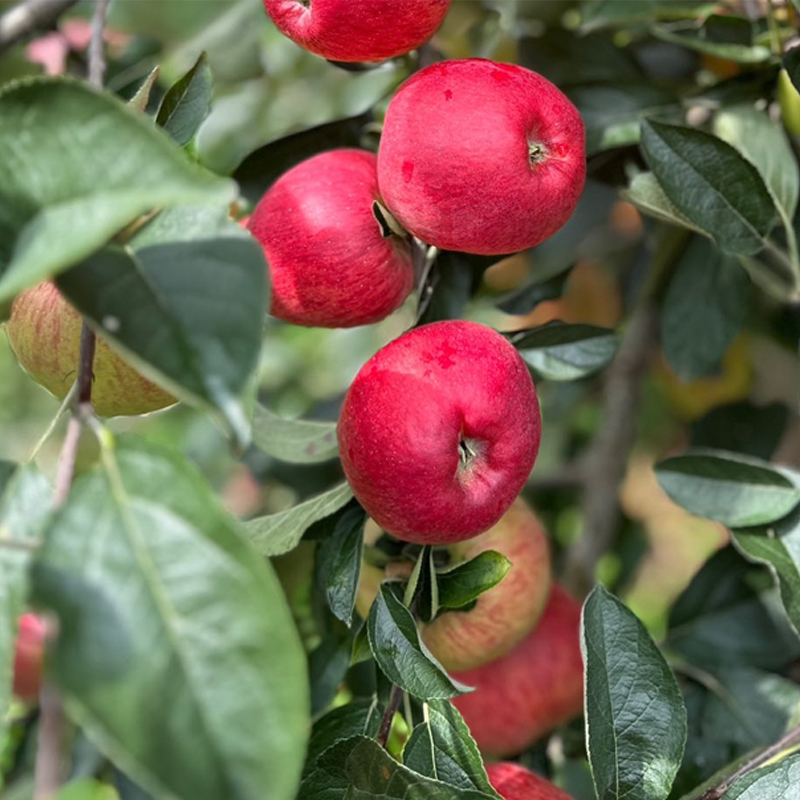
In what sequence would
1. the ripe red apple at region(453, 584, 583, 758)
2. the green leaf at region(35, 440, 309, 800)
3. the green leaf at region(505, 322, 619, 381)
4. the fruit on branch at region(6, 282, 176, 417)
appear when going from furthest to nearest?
1. the ripe red apple at region(453, 584, 583, 758)
2. the green leaf at region(505, 322, 619, 381)
3. the fruit on branch at region(6, 282, 176, 417)
4. the green leaf at region(35, 440, 309, 800)

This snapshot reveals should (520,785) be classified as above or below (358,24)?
below

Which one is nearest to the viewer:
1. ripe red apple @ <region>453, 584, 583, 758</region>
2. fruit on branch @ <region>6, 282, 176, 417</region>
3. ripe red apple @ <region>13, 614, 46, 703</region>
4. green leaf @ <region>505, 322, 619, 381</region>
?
fruit on branch @ <region>6, 282, 176, 417</region>

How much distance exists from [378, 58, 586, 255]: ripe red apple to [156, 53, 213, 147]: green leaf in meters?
0.11

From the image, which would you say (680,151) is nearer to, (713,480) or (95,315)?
(713,480)

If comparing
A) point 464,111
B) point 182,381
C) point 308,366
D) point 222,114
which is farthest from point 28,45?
point 182,381

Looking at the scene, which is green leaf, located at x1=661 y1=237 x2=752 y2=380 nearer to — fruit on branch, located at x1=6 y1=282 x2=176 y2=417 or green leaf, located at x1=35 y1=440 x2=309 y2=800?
fruit on branch, located at x1=6 y1=282 x2=176 y2=417

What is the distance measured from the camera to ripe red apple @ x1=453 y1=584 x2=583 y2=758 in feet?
2.93

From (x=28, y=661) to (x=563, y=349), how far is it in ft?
2.02

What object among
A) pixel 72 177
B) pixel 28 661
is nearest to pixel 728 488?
pixel 72 177

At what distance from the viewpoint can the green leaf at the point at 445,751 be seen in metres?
0.62

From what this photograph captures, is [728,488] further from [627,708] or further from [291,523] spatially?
[291,523]

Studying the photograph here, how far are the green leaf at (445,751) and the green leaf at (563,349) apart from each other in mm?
262

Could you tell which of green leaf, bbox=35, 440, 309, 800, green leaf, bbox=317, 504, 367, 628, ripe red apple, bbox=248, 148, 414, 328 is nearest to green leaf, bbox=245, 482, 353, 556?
green leaf, bbox=317, 504, 367, 628

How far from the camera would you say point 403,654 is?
61cm
